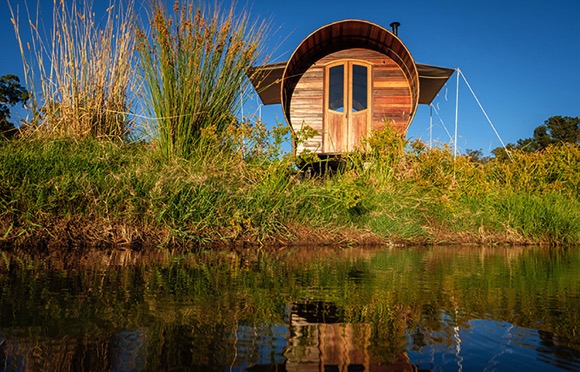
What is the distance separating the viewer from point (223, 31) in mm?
3865

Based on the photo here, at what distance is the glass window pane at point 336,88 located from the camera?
8.23 metres

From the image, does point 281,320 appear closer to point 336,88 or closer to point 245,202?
point 245,202

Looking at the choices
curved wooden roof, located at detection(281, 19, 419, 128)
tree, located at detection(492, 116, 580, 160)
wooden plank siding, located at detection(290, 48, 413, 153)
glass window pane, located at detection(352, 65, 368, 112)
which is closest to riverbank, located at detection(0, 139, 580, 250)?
curved wooden roof, located at detection(281, 19, 419, 128)

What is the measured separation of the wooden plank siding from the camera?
798cm

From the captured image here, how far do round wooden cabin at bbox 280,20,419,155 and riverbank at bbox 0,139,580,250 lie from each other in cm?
322

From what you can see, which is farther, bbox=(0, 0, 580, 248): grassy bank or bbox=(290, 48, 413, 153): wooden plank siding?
bbox=(290, 48, 413, 153): wooden plank siding

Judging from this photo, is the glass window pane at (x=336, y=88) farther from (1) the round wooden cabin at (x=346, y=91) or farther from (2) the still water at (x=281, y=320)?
(2) the still water at (x=281, y=320)

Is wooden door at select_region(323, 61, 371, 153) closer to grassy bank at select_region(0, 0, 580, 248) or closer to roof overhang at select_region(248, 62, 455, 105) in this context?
roof overhang at select_region(248, 62, 455, 105)

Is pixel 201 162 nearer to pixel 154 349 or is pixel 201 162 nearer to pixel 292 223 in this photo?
pixel 292 223

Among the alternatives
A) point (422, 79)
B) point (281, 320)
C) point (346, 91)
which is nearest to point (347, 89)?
point (346, 91)

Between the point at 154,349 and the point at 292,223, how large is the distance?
8.44ft

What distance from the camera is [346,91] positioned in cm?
815

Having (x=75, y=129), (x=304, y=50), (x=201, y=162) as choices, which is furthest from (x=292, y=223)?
(x=304, y=50)

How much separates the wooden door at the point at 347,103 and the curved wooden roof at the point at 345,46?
1.28ft
